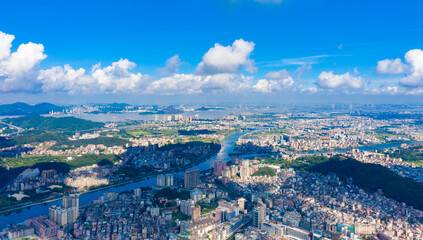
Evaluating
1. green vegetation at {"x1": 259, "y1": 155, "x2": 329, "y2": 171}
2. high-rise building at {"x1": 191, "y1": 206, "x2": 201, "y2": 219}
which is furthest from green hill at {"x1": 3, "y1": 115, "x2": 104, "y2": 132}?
high-rise building at {"x1": 191, "y1": 206, "x2": 201, "y2": 219}

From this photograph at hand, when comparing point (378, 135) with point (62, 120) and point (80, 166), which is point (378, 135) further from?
point (62, 120)

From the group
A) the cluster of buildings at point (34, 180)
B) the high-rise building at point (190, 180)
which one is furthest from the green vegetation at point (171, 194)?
the cluster of buildings at point (34, 180)

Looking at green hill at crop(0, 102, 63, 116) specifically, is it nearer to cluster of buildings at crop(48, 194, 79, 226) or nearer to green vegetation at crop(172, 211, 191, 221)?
cluster of buildings at crop(48, 194, 79, 226)

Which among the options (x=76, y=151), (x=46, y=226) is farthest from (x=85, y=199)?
(x=76, y=151)

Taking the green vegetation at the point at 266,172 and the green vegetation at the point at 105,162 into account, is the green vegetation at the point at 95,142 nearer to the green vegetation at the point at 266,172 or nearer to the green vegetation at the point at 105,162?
the green vegetation at the point at 105,162

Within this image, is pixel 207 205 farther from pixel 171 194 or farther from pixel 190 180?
pixel 190 180
